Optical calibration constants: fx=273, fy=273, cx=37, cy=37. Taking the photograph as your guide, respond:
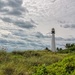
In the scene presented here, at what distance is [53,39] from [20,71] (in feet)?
119

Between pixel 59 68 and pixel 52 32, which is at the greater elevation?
pixel 52 32

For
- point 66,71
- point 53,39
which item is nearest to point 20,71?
point 66,71

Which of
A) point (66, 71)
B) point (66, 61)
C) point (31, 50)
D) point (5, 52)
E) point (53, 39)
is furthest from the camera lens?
point (53, 39)

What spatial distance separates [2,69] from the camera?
45.3 feet

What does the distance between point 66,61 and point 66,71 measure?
0.98 metres

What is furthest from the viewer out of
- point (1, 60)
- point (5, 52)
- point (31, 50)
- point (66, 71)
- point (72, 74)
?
point (31, 50)

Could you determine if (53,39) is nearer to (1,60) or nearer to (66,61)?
(1,60)

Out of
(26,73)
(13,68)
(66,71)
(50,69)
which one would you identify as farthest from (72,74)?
(13,68)

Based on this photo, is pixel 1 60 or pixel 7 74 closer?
pixel 7 74

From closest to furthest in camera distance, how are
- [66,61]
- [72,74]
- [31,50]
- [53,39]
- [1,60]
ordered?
[72,74], [66,61], [1,60], [31,50], [53,39]

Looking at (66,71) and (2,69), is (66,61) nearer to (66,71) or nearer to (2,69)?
(66,71)

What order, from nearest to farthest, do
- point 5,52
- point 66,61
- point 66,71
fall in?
1. point 66,71
2. point 66,61
3. point 5,52

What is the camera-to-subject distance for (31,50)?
82.1 ft

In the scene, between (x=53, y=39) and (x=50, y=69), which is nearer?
(x=50, y=69)
